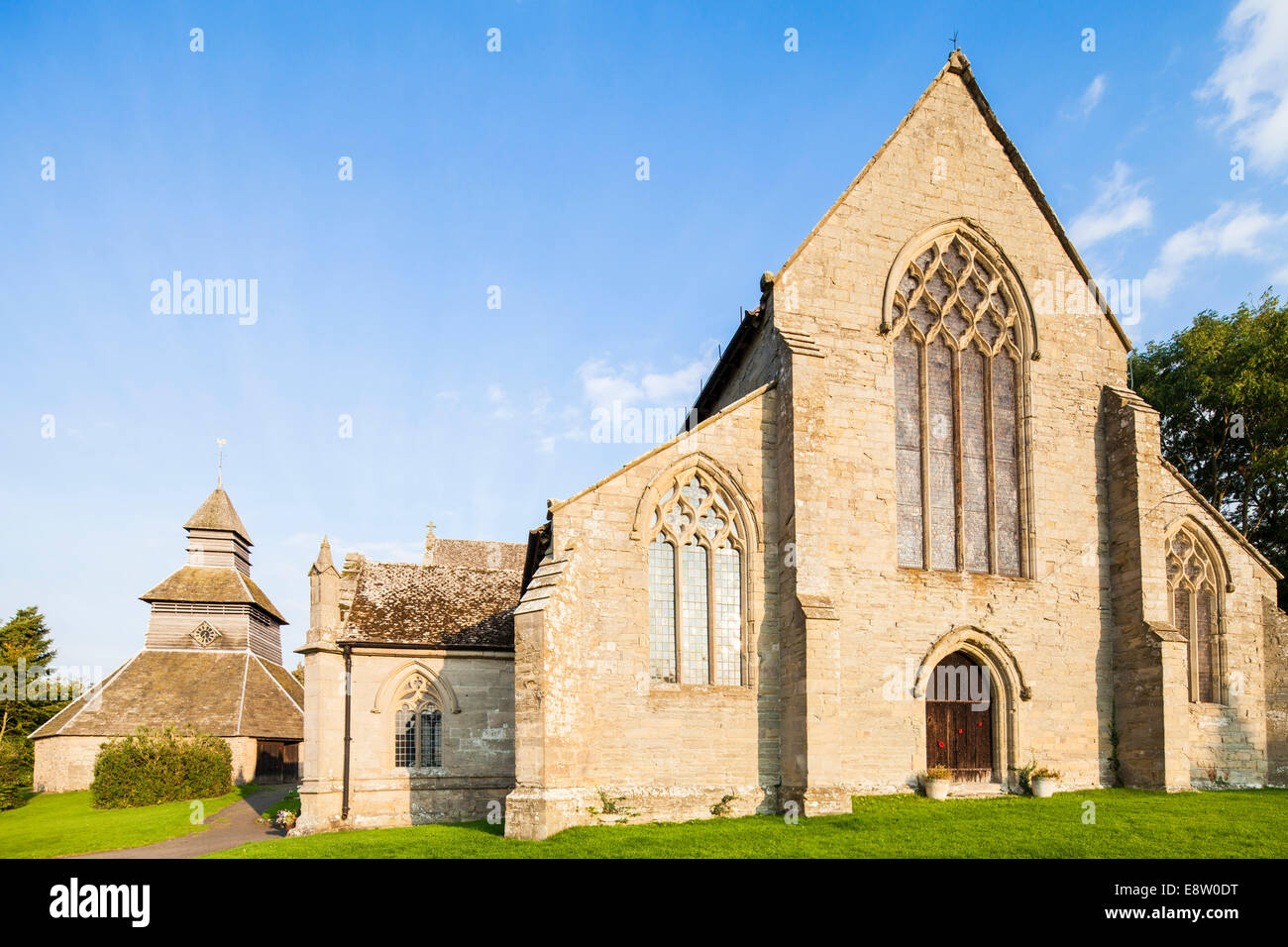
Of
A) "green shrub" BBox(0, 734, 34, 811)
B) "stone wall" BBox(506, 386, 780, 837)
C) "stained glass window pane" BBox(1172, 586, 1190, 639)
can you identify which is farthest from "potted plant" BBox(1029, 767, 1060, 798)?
"green shrub" BBox(0, 734, 34, 811)

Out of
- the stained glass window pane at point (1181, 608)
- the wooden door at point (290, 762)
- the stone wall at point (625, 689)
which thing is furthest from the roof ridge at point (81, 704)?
the stained glass window pane at point (1181, 608)

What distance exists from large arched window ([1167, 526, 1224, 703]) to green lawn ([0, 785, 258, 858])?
2677 centimetres

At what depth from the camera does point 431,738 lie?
23.5 m

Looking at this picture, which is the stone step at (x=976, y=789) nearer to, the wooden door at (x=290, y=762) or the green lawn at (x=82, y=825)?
the green lawn at (x=82, y=825)

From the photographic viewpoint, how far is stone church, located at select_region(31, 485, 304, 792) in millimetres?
38344

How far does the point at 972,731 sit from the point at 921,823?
15.4 feet

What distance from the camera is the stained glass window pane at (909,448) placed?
20438 mm

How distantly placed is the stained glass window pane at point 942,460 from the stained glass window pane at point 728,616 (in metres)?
4.72

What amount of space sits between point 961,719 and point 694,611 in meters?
6.63

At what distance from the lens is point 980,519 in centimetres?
2120

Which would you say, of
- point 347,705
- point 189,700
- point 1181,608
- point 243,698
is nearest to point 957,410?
point 1181,608
